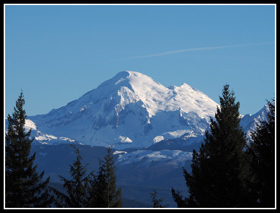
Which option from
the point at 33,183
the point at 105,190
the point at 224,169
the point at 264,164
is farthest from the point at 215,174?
the point at 33,183

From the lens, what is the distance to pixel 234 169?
55.6 m

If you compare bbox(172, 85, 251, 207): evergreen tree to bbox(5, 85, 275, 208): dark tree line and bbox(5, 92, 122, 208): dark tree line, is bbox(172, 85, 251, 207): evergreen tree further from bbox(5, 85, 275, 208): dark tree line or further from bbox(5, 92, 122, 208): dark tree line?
bbox(5, 92, 122, 208): dark tree line

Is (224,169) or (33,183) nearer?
(224,169)

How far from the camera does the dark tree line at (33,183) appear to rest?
6309 cm

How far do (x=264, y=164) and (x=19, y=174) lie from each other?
83.9ft

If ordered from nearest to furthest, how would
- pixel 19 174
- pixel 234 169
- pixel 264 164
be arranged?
pixel 264 164, pixel 234 169, pixel 19 174

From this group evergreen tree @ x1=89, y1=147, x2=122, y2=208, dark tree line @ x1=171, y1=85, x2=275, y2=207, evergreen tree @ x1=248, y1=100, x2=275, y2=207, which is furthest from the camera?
evergreen tree @ x1=89, y1=147, x2=122, y2=208

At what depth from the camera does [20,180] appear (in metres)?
63.1

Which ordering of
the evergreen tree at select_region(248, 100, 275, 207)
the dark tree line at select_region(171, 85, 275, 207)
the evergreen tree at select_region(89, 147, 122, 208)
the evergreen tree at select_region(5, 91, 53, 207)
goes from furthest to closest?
the evergreen tree at select_region(89, 147, 122, 208) < the evergreen tree at select_region(5, 91, 53, 207) < the dark tree line at select_region(171, 85, 275, 207) < the evergreen tree at select_region(248, 100, 275, 207)

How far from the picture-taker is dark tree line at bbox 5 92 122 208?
6309cm

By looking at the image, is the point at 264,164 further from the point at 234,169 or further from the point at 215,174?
the point at 215,174

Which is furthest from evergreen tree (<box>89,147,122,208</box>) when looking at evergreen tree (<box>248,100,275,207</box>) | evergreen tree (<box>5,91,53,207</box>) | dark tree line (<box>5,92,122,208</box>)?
evergreen tree (<box>248,100,275,207</box>)

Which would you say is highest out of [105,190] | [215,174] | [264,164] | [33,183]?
[264,164]

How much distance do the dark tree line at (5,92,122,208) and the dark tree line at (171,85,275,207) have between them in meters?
10.7
